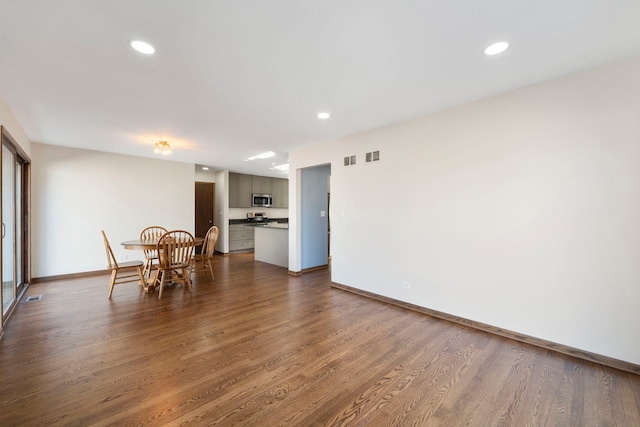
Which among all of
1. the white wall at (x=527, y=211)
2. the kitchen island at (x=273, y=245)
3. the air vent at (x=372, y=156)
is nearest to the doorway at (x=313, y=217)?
the kitchen island at (x=273, y=245)

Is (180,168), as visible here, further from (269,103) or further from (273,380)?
(273,380)

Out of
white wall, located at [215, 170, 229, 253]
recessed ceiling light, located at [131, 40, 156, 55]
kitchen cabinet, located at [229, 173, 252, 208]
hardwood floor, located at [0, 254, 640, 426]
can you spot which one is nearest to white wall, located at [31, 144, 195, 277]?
white wall, located at [215, 170, 229, 253]

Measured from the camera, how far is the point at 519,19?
5.33 feet

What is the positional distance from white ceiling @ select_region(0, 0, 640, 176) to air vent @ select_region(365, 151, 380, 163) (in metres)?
0.56

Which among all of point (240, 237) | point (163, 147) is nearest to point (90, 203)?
point (163, 147)

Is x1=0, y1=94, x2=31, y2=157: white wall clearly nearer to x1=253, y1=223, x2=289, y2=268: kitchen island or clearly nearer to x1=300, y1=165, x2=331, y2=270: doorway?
x1=300, y1=165, x2=331, y2=270: doorway

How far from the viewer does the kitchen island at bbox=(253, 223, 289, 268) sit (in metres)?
5.89

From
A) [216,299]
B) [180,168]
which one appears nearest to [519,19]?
[216,299]

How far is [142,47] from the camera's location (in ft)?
6.15

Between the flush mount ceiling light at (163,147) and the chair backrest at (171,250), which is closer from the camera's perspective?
the chair backrest at (171,250)

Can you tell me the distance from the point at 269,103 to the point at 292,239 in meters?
2.91

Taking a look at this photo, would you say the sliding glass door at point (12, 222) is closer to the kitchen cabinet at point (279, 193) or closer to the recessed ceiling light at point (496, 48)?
the recessed ceiling light at point (496, 48)

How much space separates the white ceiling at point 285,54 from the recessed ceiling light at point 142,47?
5 cm

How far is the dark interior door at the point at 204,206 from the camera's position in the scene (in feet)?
25.3
